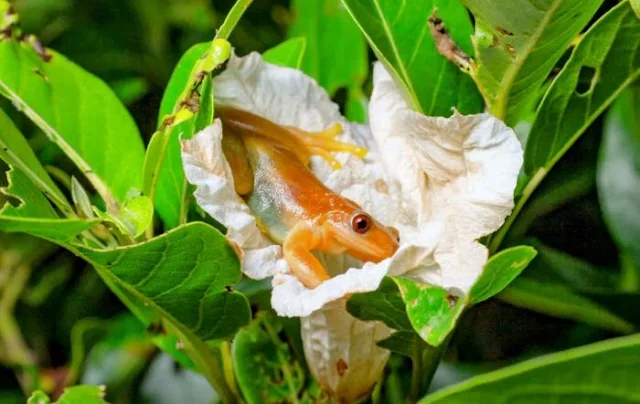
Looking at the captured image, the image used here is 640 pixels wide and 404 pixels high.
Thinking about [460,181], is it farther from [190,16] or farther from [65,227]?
[190,16]

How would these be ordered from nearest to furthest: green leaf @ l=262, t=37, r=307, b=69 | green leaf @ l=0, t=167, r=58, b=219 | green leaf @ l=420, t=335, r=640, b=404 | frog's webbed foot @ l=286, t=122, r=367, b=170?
1. green leaf @ l=420, t=335, r=640, b=404
2. green leaf @ l=0, t=167, r=58, b=219
3. frog's webbed foot @ l=286, t=122, r=367, b=170
4. green leaf @ l=262, t=37, r=307, b=69

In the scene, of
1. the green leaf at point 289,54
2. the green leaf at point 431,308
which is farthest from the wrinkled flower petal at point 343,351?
the green leaf at point 289,54

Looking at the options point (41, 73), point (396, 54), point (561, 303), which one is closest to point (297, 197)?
point (396, 54)

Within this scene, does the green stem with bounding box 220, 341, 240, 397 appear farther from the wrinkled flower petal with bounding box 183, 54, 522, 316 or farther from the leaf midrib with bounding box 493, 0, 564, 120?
the leaf midrib with bounding box 493, 0, 564, 120

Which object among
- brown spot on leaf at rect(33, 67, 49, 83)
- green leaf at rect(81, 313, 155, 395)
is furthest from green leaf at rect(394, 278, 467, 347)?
green leaf at rect(81, 313, 155, 395)

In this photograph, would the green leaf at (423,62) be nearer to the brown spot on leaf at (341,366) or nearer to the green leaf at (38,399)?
the brown spot on leaf at (341,366)

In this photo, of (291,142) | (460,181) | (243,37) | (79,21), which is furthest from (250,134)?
(79,21)

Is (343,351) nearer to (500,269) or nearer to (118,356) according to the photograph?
(500,269)
